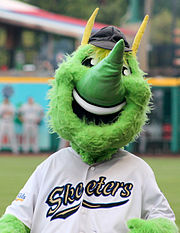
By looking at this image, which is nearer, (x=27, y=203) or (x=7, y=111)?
(x=27, y=203)

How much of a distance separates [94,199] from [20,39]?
81.9ft

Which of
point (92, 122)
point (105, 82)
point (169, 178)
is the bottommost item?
point (169, 178)

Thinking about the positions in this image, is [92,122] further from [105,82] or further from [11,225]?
[11,225]

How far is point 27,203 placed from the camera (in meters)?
3.37

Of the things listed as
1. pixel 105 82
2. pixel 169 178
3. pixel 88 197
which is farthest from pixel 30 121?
pixel 105 82

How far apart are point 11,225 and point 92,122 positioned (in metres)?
0.66

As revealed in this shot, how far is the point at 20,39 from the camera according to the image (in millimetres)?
27844

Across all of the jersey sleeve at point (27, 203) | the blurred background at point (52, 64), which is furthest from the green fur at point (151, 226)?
the blurred background at point (52, 64)

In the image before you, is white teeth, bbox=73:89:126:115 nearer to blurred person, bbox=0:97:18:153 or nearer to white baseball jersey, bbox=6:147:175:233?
white baseball jersey, bbox=6:147:175:233

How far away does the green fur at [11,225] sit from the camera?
323cm

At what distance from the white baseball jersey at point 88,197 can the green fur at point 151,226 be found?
8 centimetres

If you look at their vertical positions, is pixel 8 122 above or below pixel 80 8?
above

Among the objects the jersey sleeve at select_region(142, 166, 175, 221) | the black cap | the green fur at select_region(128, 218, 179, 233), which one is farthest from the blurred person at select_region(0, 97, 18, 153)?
the green fur at select_region(128, 218, 179, 233)

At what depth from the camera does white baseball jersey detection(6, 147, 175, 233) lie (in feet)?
10.7
